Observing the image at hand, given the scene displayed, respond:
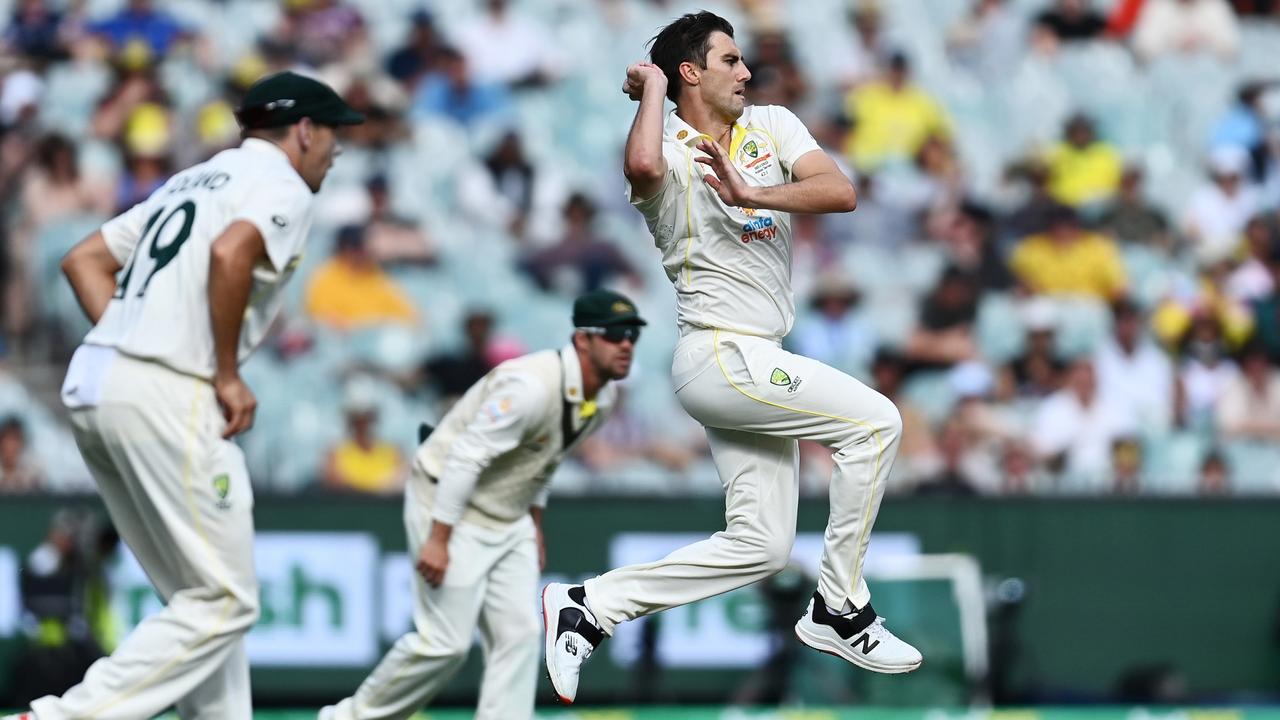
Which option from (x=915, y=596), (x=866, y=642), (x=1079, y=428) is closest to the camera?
(x=866, y=642)

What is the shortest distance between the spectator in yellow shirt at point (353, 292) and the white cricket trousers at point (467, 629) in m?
4.82

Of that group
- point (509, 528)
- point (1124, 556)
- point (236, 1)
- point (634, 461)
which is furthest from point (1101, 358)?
point (236, 1)

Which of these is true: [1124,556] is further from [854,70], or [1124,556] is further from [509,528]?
[854,70]

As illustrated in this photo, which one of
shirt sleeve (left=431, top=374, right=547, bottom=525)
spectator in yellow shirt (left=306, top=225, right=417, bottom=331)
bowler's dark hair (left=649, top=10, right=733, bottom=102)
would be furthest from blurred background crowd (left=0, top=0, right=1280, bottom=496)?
bowler's dark hair (left=649, top=10, right=733, bottom=102)

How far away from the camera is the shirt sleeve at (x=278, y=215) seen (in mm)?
5816

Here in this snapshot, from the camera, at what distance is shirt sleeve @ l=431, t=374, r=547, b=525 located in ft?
25.3

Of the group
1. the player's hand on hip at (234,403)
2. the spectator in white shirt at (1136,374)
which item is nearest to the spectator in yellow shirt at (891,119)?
the spectator in white shirt at (1136,374)

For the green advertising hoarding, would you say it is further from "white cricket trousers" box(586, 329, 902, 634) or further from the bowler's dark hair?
the bowler's dark hair

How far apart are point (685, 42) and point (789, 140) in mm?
485

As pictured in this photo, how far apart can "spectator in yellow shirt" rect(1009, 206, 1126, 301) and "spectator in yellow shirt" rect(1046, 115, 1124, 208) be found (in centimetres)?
53

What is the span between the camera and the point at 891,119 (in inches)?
580

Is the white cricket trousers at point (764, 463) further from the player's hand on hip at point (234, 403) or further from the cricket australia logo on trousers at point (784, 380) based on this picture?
the player's hand on hip at point (234, 403)

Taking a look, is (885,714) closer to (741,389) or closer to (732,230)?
(741,389)

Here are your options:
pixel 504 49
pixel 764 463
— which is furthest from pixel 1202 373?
pixel 764 463
